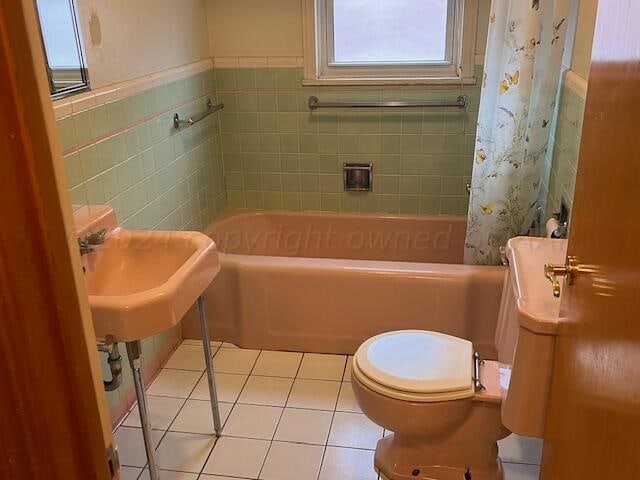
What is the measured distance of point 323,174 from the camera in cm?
326

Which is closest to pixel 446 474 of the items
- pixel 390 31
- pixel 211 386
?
pixel 211 386

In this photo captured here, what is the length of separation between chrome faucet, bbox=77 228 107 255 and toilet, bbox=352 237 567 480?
2.86 feet

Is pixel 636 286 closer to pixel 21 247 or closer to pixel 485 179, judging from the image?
pixel 21 247

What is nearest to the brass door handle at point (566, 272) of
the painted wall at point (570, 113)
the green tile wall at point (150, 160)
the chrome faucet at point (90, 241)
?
the painted wall at point (570, 113)

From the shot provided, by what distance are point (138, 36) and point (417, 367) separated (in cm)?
166

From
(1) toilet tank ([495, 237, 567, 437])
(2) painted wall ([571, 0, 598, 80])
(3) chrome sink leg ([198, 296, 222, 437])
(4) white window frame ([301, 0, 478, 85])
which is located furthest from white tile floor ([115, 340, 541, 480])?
(4) white window frame ([301, 0, 478, 85])

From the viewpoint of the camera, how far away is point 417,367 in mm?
1790

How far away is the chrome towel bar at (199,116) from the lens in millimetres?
2678

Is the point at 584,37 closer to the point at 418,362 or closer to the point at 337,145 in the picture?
the point at 418,362

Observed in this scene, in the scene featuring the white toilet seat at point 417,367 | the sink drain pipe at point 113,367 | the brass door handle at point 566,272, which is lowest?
the white toilet seat at point 417,367

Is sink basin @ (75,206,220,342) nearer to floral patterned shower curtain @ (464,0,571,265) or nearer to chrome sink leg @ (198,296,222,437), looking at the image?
chrome sink leg @ (198,296,222,437)

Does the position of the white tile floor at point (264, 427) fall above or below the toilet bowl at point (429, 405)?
below

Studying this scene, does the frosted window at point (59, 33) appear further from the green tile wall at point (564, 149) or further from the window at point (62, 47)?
the green tile wall at point (564, 149)

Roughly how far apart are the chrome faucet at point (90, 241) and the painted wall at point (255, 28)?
62.8 inches
